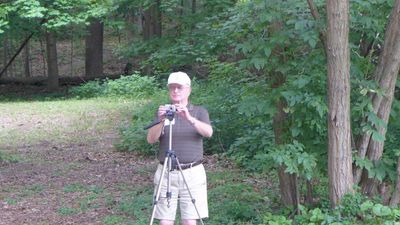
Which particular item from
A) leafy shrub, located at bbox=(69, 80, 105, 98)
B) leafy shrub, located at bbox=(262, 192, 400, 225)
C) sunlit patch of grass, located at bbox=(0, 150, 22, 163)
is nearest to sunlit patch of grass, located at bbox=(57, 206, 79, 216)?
→ leafy shrub, located at bbox=(262, 192, 400, 225)

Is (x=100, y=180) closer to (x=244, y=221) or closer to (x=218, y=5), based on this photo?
(x=244, y=221)

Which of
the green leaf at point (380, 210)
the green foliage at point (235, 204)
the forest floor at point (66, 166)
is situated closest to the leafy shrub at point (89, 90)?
the forest floor at point (66, 166)

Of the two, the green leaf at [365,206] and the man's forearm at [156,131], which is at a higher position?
the man's forearm at [156,131]

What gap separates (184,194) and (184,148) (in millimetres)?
379

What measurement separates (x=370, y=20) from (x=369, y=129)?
3.16ft

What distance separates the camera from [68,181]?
9039 millimetres

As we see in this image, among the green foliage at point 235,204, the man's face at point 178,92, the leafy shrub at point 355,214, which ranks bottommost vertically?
the green foliage at point 235,204

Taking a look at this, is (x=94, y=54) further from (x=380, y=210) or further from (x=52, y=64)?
(x=380, y=210)

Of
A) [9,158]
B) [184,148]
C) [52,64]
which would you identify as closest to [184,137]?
[184,148]

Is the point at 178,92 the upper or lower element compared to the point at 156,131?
upper

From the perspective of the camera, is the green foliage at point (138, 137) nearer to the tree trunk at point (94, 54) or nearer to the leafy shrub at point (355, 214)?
the leafy shrub at point (355, 214)

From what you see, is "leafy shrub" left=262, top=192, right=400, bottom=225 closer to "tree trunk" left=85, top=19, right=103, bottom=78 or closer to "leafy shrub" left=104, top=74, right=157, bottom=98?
"leafy shrub" left=104, top=74, right=157, bottom=98

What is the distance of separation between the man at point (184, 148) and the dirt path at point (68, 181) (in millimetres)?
2234

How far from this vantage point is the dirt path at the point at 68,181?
7035 millimetres
